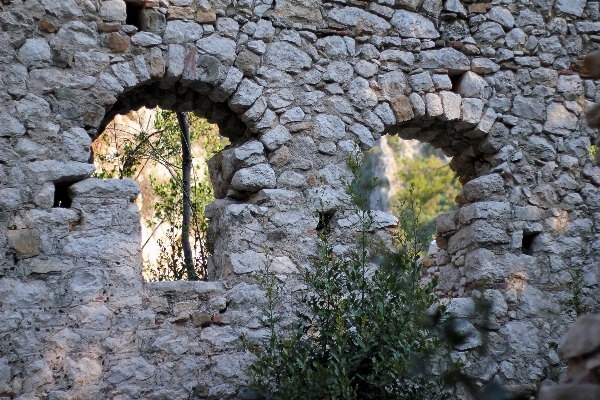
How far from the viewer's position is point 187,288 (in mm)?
4375

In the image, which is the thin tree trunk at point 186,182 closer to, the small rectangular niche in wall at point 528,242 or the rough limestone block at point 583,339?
the small rectangular niche in wall at point 528,242

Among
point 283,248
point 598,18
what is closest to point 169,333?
point 283,248

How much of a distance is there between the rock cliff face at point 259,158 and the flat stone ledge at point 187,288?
13mm

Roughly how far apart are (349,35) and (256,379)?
2.34 meters

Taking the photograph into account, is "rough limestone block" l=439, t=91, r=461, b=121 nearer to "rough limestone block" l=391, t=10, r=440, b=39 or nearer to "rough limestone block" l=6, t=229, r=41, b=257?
"rough limestone block" l=391, t=10, r=440, b=39

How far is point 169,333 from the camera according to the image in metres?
4.29

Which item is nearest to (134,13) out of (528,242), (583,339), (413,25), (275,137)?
(275,137)

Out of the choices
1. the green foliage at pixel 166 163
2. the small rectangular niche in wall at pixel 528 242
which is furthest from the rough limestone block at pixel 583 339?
the green foliage at pixel 166 163

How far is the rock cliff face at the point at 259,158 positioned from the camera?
13.5 ft

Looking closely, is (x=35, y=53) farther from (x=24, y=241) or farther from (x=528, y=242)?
(x=528, y=242)

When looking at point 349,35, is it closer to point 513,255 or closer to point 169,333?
point 513,255

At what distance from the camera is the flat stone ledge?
432cm

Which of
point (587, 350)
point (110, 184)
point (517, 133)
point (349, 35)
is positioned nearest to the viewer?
point (587, 350)

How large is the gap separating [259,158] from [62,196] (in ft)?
3.94
